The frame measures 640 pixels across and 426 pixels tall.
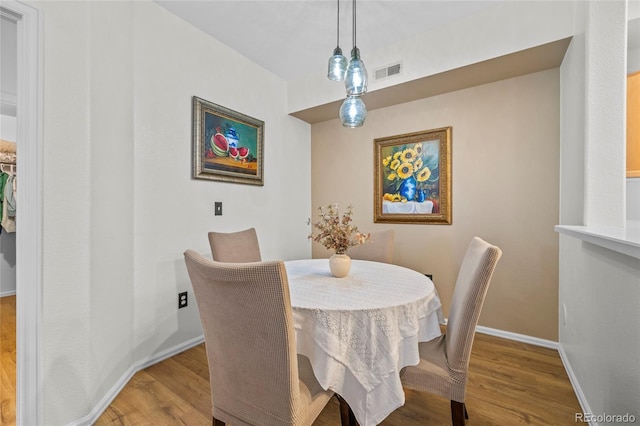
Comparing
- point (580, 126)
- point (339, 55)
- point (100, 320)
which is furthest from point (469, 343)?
point (100, 320)

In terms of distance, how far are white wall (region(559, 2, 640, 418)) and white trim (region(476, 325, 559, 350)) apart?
22cm

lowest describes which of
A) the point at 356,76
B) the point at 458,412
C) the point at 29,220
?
the point at 458,412

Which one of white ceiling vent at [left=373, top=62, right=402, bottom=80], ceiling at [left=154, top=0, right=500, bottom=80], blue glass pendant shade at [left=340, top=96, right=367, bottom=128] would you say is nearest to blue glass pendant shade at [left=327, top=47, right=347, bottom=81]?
blue glass pendant shade at [left=340, top=96, right=367, bottom=128]

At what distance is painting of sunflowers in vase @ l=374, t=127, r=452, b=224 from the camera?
269 cm

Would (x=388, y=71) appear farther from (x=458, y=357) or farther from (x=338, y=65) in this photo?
(x=458, y=357)

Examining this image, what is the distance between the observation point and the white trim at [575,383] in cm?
151

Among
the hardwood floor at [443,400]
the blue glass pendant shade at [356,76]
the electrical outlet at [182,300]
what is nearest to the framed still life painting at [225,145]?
the electrical outlet at [182,300]

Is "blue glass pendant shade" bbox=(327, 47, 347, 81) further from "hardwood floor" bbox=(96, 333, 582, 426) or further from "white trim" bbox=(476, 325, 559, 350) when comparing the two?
"white trim" bbox=(476, 325, 559, 350)

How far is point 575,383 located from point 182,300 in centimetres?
272

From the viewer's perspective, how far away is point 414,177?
2.83m

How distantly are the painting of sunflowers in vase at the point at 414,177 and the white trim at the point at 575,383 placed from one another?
4.09ft

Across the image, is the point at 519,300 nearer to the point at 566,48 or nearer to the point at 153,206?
the point at 566,48

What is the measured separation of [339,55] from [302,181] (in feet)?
6.28

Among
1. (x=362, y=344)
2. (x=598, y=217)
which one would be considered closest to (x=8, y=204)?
(x=362, y=344)
